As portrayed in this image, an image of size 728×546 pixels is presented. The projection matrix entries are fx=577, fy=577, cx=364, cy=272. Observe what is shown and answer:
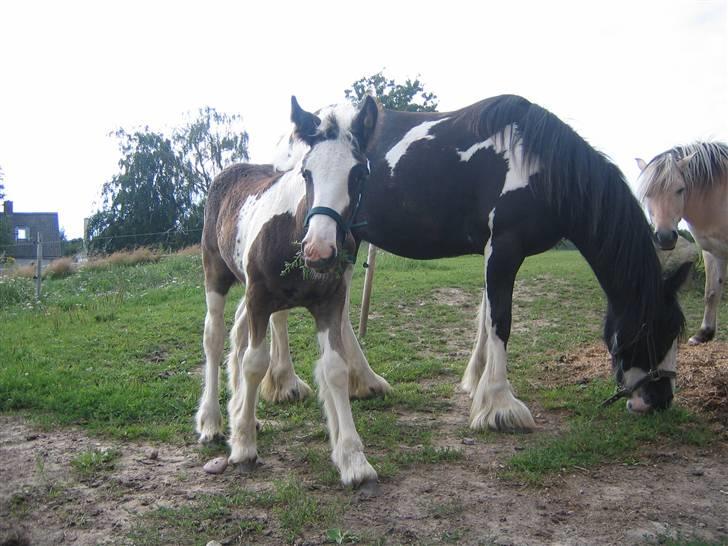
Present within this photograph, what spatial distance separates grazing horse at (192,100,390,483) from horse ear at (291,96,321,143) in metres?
0.02

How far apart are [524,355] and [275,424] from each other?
329 centimetres

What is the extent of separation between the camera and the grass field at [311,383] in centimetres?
352

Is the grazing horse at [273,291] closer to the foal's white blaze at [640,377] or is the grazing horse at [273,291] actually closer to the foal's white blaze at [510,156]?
the foal's white blaze at [510,156]

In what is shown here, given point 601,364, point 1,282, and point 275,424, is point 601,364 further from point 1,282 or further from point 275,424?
point 1,282

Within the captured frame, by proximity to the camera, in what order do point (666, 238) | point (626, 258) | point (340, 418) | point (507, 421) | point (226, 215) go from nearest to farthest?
point (340, 418), point (507, 421), point (626, 258), point (226, 215), point (666, 238)

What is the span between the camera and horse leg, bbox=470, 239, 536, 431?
4254 millimetres

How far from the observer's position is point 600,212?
4.36 meters

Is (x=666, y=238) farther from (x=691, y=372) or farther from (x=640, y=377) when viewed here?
(x=640, y=377)

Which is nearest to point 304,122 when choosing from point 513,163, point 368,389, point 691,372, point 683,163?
point 513,163

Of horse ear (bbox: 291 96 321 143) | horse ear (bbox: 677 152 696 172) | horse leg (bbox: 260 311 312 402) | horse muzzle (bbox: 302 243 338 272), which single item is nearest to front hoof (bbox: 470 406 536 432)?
horse leg (bbox: 260 311 312 402)

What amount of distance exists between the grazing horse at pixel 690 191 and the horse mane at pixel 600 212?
2.57ft

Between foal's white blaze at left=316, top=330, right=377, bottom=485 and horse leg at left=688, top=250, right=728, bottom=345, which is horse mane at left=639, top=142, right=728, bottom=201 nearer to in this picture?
horse leg at left=688, top=250, right=728, bottom=345

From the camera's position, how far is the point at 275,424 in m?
4.43

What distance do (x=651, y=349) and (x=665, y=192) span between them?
1.72 metres
